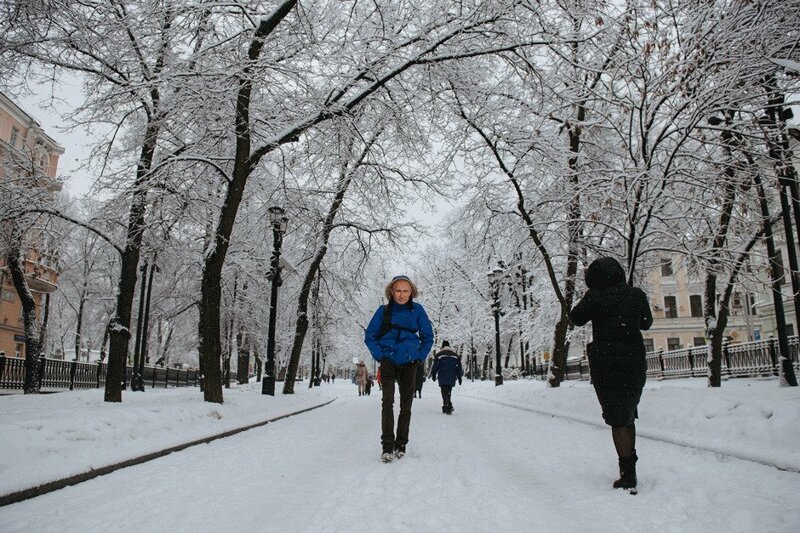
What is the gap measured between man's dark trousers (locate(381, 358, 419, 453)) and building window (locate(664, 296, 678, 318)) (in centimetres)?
5591

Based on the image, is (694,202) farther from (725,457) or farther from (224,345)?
(224,345)

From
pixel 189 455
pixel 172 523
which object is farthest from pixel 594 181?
pixel 172 523

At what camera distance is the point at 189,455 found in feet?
19.1

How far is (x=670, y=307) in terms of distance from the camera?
53.8 m

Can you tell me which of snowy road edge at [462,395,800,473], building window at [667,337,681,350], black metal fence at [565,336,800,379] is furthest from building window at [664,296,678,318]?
snowy road edge at [462,395,800,473]

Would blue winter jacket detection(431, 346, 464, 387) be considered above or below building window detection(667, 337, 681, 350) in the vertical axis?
below

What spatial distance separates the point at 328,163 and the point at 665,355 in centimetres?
2174

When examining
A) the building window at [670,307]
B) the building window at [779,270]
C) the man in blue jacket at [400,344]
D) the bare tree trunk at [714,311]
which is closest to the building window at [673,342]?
the building window at [670,307]

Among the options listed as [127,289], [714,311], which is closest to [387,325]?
[127,289]

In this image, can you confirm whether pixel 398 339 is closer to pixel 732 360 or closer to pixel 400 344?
pixel 400 344

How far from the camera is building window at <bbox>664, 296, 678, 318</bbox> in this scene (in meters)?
53.5

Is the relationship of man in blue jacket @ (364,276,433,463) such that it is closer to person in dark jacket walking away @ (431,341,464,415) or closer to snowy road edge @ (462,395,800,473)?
snowy road edge @ (462,395,800,473)

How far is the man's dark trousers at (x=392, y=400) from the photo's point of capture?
5.40m

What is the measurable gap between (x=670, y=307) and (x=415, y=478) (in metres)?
57.6
